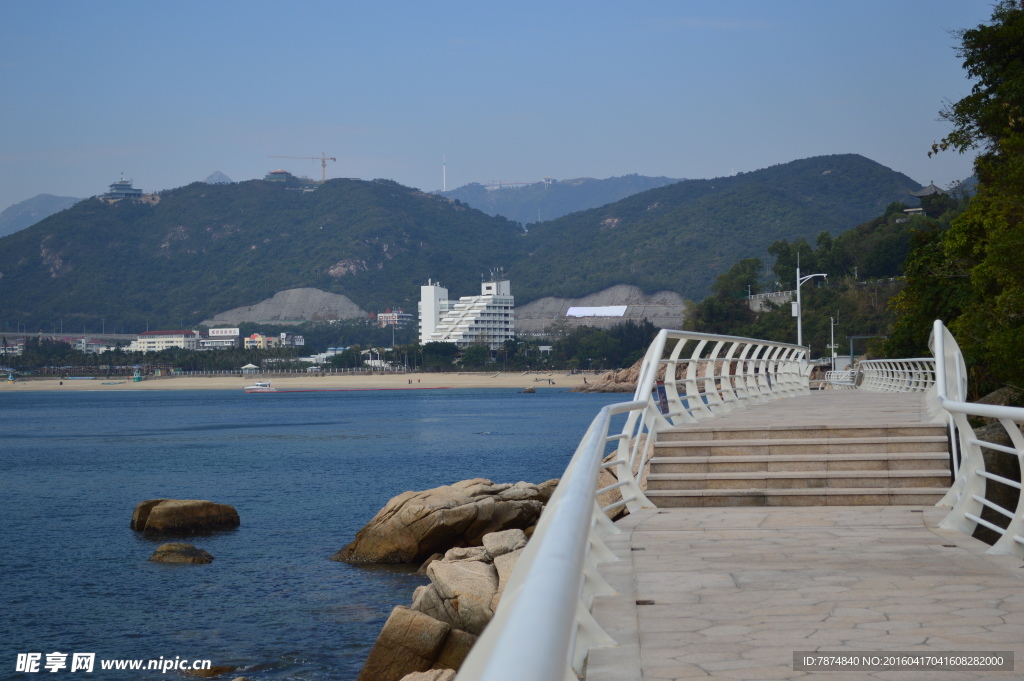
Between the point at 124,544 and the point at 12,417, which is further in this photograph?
→ the point at 12,417

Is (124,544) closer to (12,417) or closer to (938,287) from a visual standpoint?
(938,287)

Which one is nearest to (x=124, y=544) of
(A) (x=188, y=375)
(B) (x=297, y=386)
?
(B) (x=297, y=386)

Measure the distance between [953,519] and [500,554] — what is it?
9.23 m

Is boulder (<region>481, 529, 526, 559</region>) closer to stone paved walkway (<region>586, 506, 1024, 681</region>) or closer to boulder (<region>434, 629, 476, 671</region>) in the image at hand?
boulder (<region>434, 629, 476, 671</region>)

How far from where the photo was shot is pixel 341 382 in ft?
570

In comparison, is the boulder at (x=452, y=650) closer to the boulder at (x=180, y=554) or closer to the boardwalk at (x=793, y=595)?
the boardwalk at (x=793, y=595)

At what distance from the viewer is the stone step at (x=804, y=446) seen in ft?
33.3

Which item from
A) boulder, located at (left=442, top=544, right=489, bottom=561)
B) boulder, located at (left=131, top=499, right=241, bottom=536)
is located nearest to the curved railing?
boulder, located at (left=442, top=544, right=489, bottom=561)

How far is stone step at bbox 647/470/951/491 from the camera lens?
953 cm

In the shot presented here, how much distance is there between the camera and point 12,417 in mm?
99062

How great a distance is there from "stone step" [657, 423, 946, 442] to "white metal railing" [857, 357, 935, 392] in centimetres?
1343

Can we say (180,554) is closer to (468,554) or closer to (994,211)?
(468,554)

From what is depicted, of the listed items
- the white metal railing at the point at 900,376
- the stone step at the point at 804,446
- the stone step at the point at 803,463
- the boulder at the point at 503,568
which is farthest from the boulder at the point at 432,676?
the white metal railing at the point at 900,376

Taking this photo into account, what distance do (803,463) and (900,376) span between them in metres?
21.3
